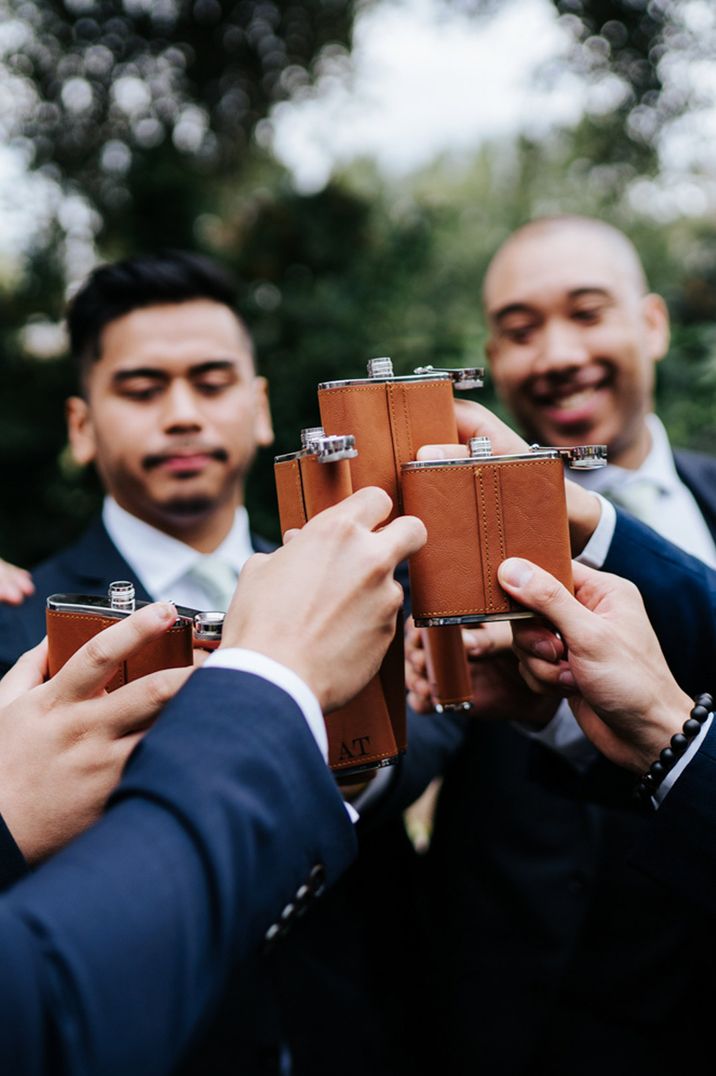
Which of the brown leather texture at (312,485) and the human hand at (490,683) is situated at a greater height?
the brown leather texture at (312,485)

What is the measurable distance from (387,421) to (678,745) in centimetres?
99

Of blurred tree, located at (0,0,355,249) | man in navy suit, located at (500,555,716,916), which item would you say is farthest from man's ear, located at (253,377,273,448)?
blurred tree, located at (0,0,355,249)

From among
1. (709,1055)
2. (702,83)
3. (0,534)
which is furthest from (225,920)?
(702,83)

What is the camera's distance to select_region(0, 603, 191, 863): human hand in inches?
65.2

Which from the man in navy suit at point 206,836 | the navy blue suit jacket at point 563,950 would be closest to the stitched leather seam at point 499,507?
the man in navy suit at point 206,836

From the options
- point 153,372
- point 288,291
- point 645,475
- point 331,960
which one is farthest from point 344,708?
point 288,291

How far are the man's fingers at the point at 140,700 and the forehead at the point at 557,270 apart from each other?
309cm

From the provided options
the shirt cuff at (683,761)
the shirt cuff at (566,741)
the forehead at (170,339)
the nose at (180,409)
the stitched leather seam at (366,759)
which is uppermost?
the forehead at (170,339)

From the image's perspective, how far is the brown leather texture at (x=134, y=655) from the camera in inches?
70.4

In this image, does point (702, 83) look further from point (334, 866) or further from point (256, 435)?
point (334, 866)

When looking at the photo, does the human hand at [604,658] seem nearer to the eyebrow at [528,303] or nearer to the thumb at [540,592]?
the thumb at [540,592]

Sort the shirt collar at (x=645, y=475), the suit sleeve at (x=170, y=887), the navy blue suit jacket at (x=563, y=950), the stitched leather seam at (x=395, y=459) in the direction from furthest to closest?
the shirt collar at (x=645, y=475) → the navy blue suit jacket at (x=563, y=950) → the stitched leather seam at (x=395, y=459) → the suit sleeve at (x=170, y=887)

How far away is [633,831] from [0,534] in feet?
25.1

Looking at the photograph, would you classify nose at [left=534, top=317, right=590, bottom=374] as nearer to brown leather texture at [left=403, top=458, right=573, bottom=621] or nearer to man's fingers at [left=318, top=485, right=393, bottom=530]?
brown leather texture at [left=403, top=458, right=573, bottom=621]
